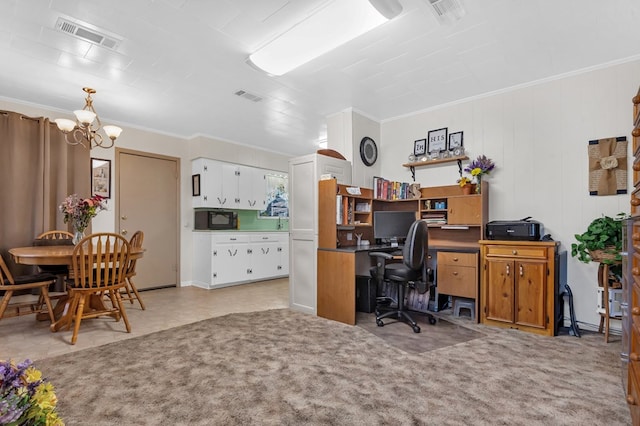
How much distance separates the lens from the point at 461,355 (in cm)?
245

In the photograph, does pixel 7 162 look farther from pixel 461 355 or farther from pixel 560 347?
pixel 560 347

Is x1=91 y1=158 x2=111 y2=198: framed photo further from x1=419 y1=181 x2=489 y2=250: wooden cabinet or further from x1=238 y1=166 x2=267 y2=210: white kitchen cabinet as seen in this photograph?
x1=419 y1=181 x2=489 y2=250: wooden cabinet

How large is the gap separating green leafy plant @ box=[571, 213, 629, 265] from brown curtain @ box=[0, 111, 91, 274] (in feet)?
18.3

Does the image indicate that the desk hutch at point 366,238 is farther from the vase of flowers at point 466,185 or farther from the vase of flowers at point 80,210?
the vase of flowers at point 80,210

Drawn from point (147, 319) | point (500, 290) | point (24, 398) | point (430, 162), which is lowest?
point (147, 319)

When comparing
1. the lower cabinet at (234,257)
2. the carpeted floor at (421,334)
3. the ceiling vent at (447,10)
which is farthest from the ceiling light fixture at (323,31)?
the lower cabinet at (234,257)

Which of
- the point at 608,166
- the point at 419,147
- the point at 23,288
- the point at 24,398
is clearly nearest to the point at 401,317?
the point at 419,147

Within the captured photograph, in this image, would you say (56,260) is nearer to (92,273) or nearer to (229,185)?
(92,273)

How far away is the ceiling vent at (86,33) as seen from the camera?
2482 mm

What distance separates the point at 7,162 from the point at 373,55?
414 centimetres

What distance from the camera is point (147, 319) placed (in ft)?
11.3

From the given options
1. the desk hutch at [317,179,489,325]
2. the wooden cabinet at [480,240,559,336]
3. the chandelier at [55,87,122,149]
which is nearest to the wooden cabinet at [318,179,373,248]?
the desk hutch at [317,179,489,325]

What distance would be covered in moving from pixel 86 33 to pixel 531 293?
4.36 metres

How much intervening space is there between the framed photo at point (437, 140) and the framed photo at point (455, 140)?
0.24 ft
